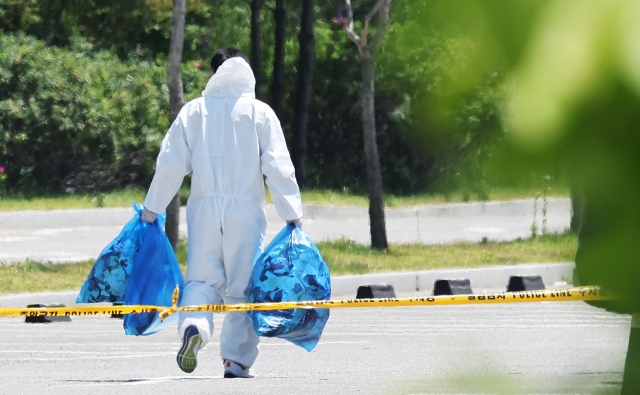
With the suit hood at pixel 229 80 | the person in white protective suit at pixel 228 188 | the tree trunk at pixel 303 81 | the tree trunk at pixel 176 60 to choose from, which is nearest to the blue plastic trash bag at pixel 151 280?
the person in white protective suit at pixel 228 188

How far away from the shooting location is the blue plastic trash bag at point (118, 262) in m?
6.26

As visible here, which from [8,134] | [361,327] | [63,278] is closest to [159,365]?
[361,327]

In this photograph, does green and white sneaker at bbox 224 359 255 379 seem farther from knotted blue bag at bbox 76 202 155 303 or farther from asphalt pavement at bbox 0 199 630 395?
knotted blue bag at bbox 76 202 155 303

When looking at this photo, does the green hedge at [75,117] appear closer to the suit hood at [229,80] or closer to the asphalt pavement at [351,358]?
the asphalt pavement at [351,358]

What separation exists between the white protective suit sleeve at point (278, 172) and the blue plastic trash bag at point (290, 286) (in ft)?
0.35

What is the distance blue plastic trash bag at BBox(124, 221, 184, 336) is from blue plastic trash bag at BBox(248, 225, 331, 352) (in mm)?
521

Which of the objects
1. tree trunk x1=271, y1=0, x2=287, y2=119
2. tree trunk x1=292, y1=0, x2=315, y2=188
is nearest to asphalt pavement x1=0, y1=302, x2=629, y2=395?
tree trunk x1=292, y1=0, x2=315, y2=188

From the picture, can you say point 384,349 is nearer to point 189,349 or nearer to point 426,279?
point 189,349

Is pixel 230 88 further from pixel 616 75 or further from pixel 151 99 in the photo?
pixel 151 99

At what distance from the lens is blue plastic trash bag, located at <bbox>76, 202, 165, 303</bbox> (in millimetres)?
6262

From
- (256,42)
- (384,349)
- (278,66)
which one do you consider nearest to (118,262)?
(384,349)

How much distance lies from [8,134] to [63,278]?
6488mm

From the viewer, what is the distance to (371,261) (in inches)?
482

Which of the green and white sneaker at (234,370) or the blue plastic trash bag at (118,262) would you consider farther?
the blue plastic trash bag at (118,262)
